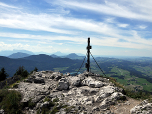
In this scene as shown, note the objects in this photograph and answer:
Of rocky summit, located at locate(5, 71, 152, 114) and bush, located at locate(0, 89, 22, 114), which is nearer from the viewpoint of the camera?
rocky summit, located at locate(5, 71, 152, 114)

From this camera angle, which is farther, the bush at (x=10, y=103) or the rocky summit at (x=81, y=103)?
the bush at (x=10, y=103)

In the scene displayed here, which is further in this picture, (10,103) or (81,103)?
(10,103)

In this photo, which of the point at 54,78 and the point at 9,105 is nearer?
the point at 9,105

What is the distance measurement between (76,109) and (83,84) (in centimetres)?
729

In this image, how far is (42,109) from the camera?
10.7 m

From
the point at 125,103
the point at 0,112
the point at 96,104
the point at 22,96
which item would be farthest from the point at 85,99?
the point at 0,112

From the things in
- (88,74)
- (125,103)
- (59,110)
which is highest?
(88,74)

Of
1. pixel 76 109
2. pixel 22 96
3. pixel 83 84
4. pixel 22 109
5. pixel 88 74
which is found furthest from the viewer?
pixel 88 74

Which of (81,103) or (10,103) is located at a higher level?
(81,103)

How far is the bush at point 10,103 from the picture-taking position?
11.0m

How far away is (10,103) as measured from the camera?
38.1 feet

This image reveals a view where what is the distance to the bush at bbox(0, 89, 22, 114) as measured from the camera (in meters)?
11.0

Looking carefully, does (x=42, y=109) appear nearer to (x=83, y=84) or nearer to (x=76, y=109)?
(x=76, y=109)

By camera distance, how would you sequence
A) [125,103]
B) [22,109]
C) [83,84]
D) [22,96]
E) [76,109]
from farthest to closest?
[83,84], [22,96], [22,109], [125,103], [76,109]
